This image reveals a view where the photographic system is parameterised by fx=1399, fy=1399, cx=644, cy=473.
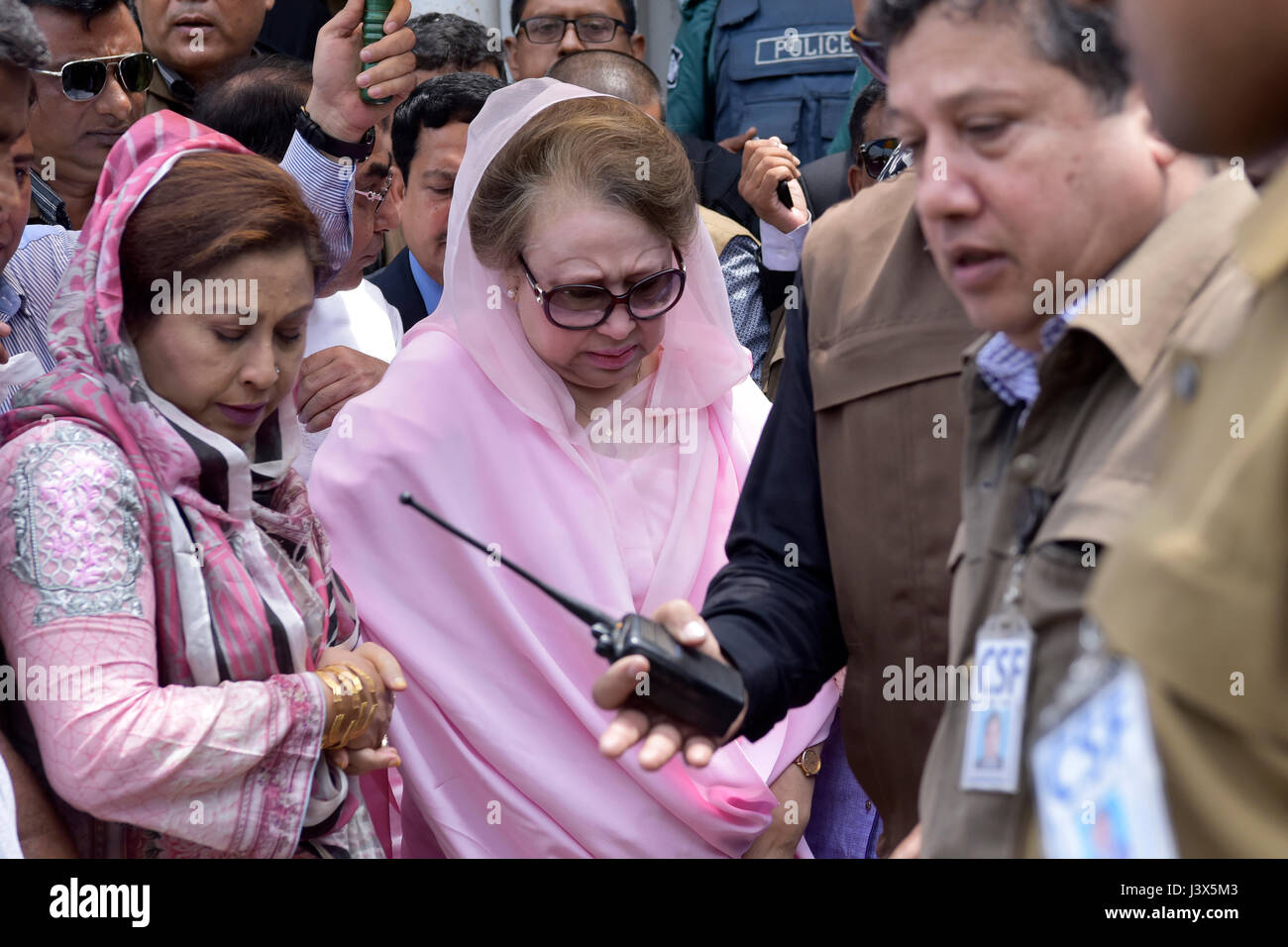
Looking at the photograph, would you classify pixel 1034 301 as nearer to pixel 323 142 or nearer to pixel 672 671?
pixel 672 671

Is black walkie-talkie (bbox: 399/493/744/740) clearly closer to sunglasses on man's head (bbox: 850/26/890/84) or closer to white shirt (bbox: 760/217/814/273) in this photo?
sunglasses on man's head (bbox: 850/26/890/84)

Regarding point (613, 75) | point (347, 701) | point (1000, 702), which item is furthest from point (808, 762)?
point (613, 75)

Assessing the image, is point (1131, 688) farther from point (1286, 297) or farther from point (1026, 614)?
point (1026, 614)

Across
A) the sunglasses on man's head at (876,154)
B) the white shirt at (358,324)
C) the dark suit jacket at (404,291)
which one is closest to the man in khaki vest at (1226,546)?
the white shirt at (358,324)

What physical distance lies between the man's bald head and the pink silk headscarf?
154 cm

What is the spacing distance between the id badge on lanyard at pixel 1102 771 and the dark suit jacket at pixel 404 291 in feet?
10.4

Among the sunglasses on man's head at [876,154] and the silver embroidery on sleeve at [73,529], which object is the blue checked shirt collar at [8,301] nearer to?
the silver embroidery on sleeve at [73,529]

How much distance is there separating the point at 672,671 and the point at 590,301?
1.19 m

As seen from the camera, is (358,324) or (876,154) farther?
(876,154)

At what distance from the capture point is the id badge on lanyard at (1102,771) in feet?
2.91

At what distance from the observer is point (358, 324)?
3723mm

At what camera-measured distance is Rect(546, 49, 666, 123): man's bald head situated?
442 cm

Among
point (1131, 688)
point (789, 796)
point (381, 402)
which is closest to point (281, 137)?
point (381, 402)
